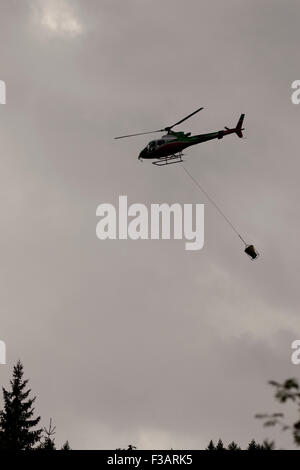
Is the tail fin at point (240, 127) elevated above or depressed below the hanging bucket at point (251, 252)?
above

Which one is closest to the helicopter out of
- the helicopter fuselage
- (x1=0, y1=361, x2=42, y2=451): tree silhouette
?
the helicopter fuselage

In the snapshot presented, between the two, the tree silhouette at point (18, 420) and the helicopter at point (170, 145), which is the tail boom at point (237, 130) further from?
the tree silhouette at point (18, 420)

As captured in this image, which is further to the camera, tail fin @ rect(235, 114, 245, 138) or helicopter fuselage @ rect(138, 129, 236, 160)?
tail fin @ rect(235, 114, 245, 138)

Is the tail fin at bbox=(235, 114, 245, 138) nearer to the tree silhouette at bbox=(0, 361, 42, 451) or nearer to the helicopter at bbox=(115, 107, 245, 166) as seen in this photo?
the helicopter at bbox=(115, 107, 245, 166)

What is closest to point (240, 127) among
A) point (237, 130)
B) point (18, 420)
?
point (237, 130)

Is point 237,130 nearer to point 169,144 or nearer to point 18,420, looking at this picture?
point 169,144

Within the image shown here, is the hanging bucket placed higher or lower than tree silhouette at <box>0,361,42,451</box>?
higher

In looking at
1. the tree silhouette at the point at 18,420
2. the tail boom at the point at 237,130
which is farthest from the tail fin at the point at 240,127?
the tree silhouette at the point at 18,420

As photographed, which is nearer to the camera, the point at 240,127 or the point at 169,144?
the point at 169,144
